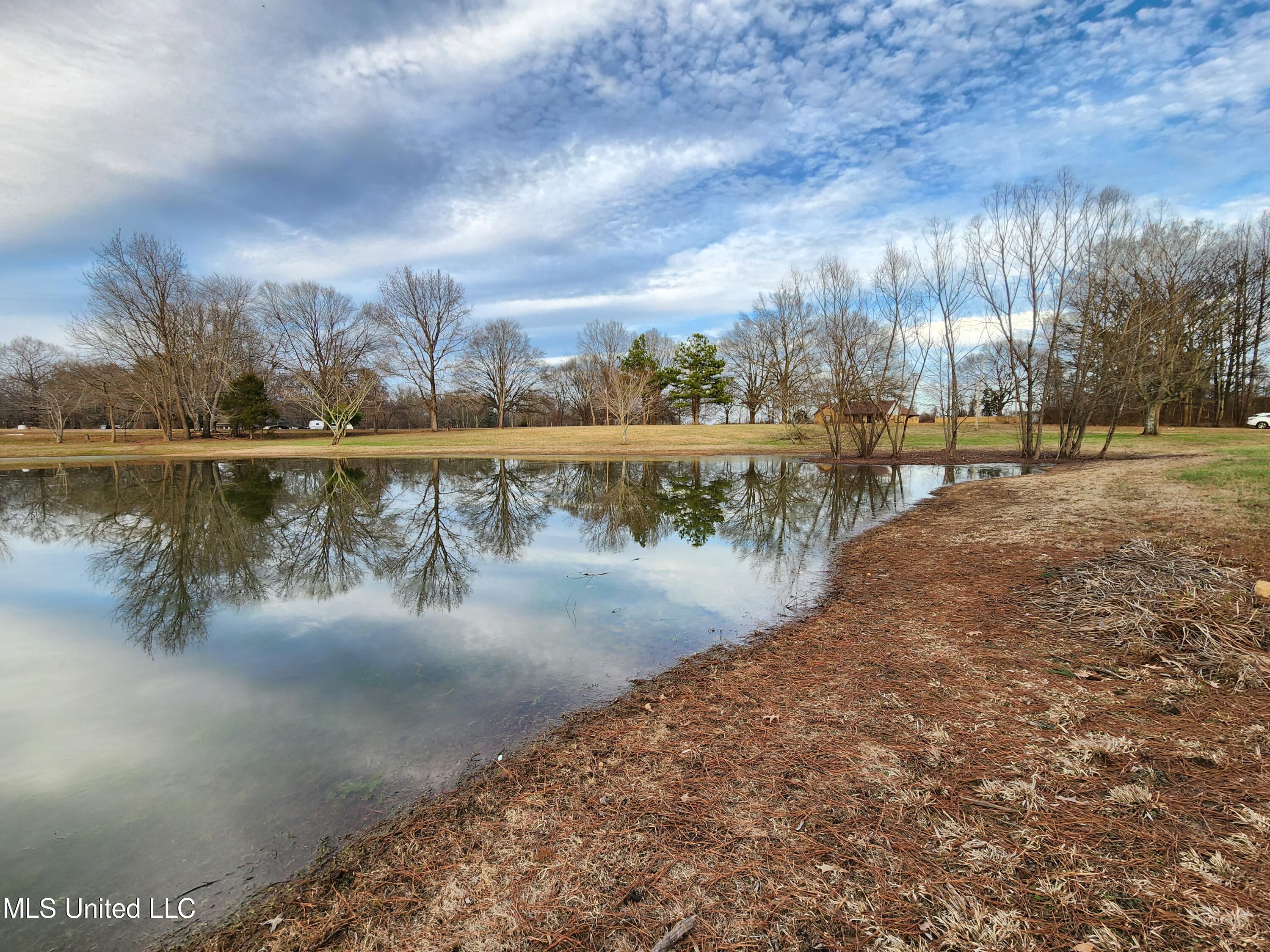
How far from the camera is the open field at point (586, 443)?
29406mm

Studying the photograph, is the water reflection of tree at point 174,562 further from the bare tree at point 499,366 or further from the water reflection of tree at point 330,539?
the bare tree at point 499,366

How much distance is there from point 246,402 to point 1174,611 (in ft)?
187

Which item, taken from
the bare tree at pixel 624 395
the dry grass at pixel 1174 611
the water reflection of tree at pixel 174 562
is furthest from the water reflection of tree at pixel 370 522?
the bare tree at pixel 624 395

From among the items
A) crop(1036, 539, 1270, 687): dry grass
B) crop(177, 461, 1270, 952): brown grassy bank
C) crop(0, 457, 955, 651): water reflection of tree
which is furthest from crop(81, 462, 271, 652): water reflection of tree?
crop(1036, 539, 1270, 687): dry grass

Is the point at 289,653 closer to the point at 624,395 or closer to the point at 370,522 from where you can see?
the point at 370,522

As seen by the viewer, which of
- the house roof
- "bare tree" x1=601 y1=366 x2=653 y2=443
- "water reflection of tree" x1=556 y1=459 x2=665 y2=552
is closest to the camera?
"water reflection of tree" x1=556 y1=459 x2=665 y2=552

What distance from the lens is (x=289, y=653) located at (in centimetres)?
558

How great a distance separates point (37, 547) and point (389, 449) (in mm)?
27871

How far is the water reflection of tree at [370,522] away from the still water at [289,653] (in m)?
0.09

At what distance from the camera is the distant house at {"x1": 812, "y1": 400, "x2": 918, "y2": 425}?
82.3 feet

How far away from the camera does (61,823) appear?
316 centimetres

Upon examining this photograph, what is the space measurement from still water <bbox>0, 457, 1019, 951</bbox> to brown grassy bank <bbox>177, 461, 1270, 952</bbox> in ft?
2.04

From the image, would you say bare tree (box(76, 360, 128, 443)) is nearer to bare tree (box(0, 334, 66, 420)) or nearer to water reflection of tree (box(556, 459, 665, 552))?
bare tree (box(0, 334, 66, 420))

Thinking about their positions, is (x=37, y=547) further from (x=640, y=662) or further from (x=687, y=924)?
(x=687, y=924)
